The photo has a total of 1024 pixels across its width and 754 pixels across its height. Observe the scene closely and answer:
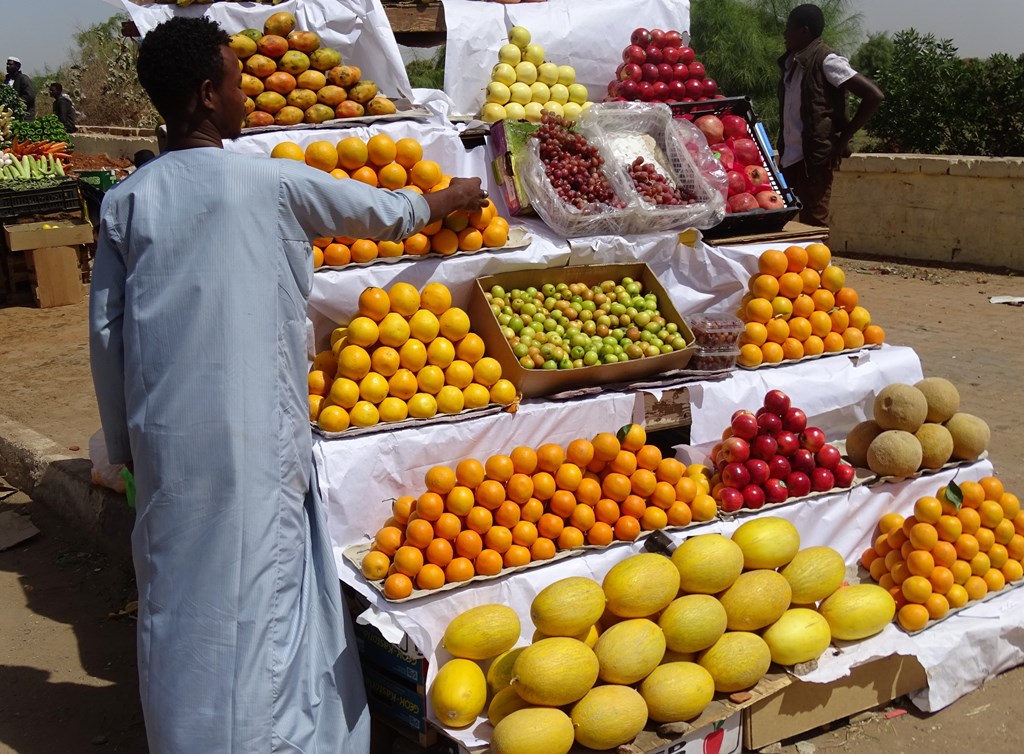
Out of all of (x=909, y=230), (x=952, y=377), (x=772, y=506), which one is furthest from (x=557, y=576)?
(x=909, y=230)

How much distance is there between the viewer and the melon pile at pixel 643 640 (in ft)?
9.07

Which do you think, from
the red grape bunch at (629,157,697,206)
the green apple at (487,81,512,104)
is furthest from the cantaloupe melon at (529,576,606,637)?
the green apple at (487,81,512,104)

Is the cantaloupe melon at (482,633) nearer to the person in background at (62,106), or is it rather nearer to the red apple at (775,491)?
Answer: the red apple at (775,491)

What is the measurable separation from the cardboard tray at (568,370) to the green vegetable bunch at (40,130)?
36.1 feet

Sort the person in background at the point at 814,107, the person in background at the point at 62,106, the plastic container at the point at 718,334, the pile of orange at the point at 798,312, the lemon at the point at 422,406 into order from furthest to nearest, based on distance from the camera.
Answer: the person in background at the point at 62,106, the person in background at the point at 814,107, the pile of orange at the point at 798,312, the plastic container at the point at 718,334, the lemon at the point at 422,406

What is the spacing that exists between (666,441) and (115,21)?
3460 centimetres

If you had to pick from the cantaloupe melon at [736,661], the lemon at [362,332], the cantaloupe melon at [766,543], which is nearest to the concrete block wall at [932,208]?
the cantaloupe melon at [766,543]

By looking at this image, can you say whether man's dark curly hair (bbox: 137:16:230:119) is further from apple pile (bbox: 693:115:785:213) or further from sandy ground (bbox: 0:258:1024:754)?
apple pile (bbox: 693:115:785:213)

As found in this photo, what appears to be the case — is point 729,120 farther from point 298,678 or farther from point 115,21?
point 115,21

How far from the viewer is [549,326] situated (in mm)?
3982

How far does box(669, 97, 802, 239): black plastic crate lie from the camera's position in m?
4.82

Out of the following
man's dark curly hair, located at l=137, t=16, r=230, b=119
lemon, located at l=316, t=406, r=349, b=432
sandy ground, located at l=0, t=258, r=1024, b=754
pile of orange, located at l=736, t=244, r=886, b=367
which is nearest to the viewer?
man's dark curly hair, located at l=137, t=16, r=230, b=119

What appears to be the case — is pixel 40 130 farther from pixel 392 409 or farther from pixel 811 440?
pixel 811 440

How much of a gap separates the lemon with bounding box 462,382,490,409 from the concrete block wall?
27.5ft
